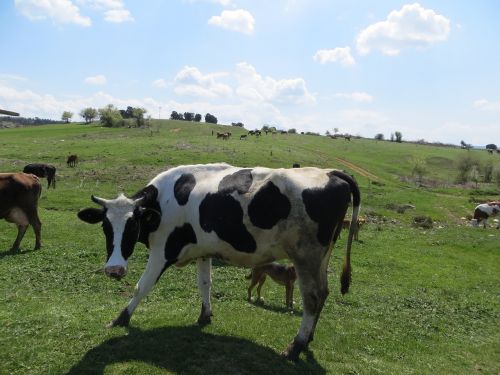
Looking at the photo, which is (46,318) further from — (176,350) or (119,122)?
(119,122)

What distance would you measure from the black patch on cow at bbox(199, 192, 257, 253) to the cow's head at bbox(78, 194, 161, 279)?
105cm

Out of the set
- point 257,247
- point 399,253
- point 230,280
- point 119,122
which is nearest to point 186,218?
point 257,247

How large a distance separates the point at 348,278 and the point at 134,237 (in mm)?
4296

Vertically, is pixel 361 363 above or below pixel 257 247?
below

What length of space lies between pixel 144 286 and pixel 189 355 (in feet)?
6.39

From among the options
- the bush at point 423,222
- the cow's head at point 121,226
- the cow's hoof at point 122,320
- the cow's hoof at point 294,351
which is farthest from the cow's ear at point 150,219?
the bush at point 423,222

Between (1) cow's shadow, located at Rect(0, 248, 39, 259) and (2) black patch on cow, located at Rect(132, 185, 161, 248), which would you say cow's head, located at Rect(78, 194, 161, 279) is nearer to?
(2) black patch on cow, located at Rect(132, 185, 161, 248)

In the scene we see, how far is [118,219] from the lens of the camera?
8.94 meters

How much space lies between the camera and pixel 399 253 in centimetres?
2453

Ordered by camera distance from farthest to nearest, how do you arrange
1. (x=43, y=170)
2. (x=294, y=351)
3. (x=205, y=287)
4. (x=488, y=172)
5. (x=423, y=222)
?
(x=488, y=172)
(x=43, y=170)
(x=423, y=222)
(x=205, y=287)
(x=294, y=351)

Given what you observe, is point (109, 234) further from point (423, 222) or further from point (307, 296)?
point (423, 222)

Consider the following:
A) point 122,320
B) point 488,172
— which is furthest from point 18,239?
point 488,172

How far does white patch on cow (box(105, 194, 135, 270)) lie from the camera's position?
28.4 feet

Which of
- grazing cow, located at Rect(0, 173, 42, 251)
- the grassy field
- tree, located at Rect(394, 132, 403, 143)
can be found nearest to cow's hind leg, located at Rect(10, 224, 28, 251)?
grazing cow, located at Rect(0, 173, 42, 251)
